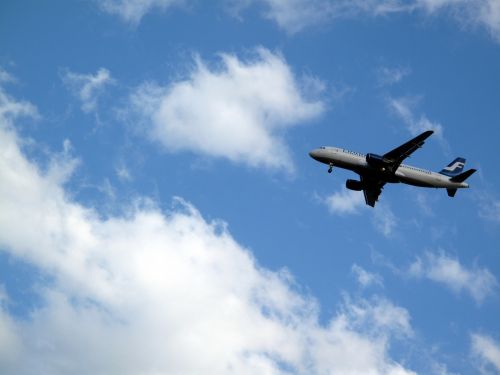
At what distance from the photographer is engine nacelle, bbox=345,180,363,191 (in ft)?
→ 311

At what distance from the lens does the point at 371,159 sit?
281 feet

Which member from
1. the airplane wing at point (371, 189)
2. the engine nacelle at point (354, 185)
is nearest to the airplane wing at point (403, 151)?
the airplane wing at point (371, 189)

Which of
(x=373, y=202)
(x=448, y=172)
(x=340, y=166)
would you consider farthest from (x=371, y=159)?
(x=448, y=172)

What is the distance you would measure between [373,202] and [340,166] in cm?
1246

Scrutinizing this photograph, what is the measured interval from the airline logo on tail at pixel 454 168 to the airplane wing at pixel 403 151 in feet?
49.0

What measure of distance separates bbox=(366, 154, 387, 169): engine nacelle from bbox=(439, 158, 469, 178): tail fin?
16393 mm

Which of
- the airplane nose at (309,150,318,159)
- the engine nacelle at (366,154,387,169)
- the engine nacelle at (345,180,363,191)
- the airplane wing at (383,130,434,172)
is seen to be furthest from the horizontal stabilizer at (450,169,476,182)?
the airplane nose at (309,150,318,159)

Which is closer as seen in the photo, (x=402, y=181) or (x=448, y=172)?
(x=402, y=181)

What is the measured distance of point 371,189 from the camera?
9500 cm

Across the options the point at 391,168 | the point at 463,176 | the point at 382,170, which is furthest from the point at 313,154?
the point at 463,176

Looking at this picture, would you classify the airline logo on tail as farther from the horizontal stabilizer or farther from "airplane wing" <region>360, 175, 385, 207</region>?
"airplane wing" <region>360, 175, 385, 207</region>

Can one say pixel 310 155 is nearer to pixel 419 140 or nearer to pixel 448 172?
pixel 419 140

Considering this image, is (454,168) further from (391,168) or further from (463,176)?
(391,168)

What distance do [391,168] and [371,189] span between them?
8.95 m
